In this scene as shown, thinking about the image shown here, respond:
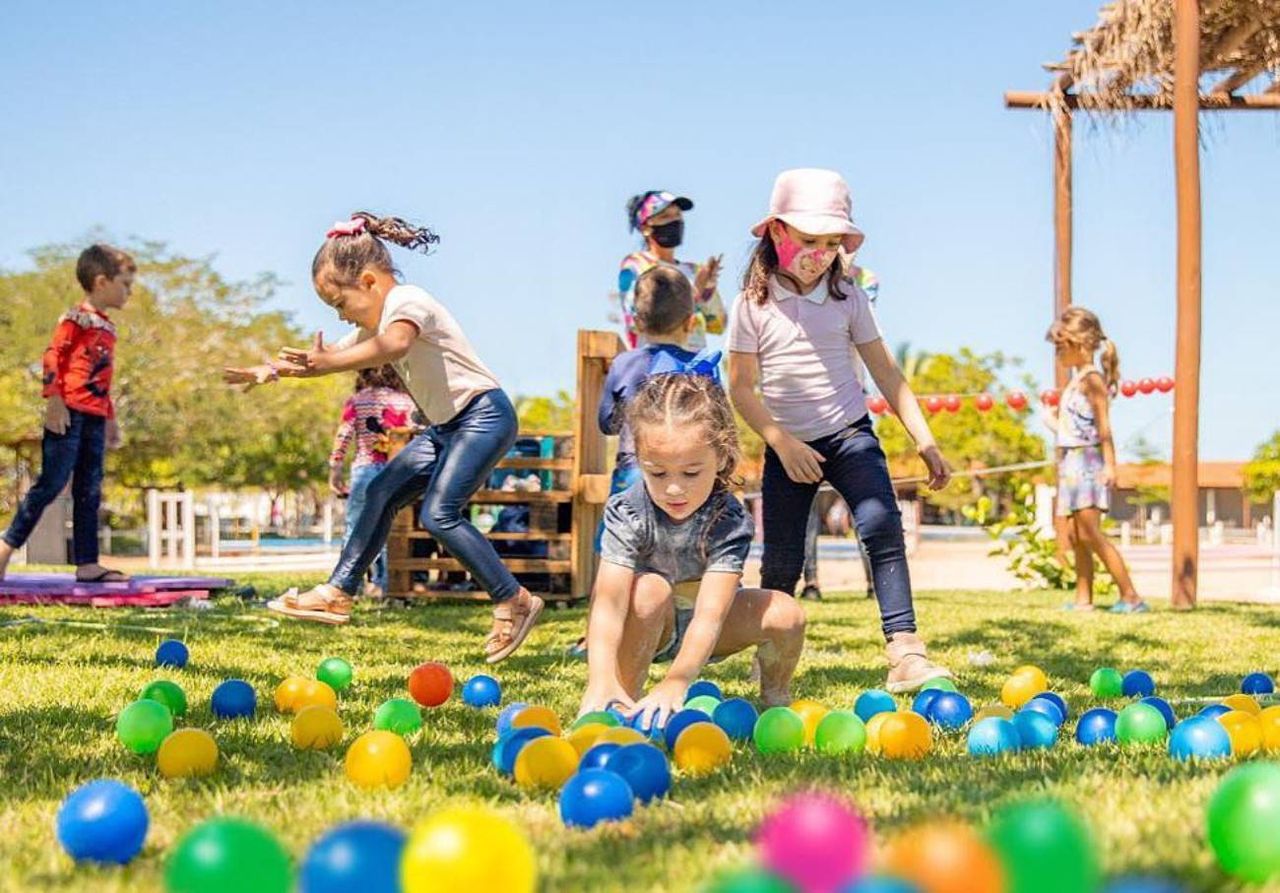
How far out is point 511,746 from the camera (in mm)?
2861

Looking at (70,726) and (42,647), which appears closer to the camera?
(70,726)

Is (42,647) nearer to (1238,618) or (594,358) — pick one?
(594,358)

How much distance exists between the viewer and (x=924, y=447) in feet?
15.3

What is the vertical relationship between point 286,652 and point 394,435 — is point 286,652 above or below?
below

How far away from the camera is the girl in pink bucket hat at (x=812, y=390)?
4648 mm

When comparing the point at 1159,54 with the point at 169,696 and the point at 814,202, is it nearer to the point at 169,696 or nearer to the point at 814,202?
the point at 814,202

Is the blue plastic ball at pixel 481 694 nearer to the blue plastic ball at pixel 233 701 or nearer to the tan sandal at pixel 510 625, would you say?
the blue plastic ball at pixel 233 701

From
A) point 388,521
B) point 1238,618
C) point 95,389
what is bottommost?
point 1238,618

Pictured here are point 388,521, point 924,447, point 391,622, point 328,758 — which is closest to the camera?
point 328,758

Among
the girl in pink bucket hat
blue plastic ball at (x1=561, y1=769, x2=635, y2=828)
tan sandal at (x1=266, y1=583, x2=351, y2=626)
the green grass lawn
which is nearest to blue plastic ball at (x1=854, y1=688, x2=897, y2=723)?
the green grass lawn

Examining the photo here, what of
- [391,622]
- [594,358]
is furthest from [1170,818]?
[594,358]

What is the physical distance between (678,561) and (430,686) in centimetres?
86

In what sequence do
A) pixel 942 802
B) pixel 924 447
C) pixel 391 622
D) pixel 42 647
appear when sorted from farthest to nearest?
pixel 391 622
pixel 42 647
pixel 924 447
pixel 942 802

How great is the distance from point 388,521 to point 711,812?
3.41 metres
